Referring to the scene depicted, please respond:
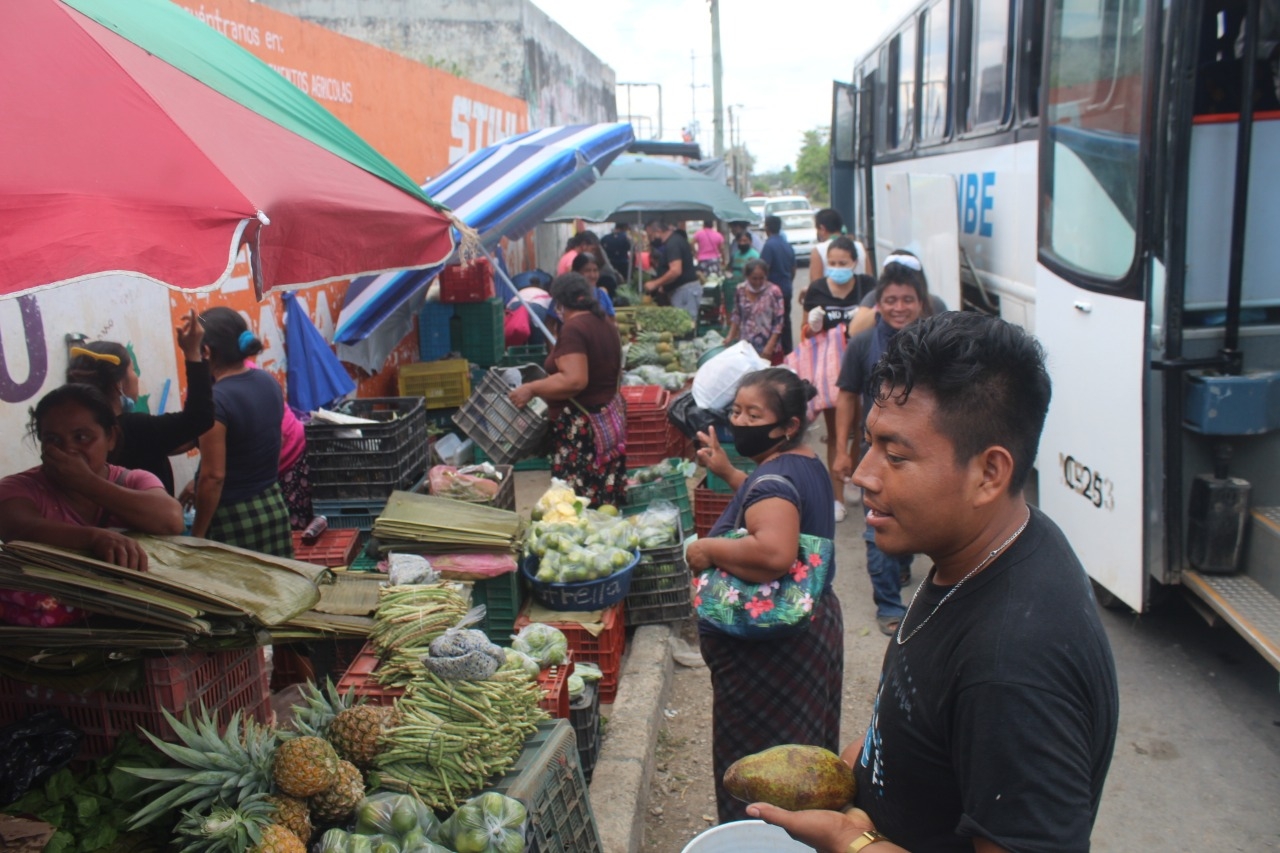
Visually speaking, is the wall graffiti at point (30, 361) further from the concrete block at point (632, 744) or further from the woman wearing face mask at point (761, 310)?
the woman wearing face mask at point (761, 310)

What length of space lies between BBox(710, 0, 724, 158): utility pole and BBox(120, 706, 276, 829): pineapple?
81.9 feet

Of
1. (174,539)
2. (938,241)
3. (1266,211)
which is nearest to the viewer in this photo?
(174,539)

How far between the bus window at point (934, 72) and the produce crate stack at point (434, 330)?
510 centimetres

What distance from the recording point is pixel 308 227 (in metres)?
2.85

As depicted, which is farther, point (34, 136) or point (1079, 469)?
point (1079, 469)

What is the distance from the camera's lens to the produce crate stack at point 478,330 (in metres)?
10.1

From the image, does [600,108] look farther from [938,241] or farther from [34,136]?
[34,136]

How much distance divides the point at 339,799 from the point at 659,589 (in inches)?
120

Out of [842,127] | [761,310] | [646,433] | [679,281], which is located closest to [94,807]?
[646,433]

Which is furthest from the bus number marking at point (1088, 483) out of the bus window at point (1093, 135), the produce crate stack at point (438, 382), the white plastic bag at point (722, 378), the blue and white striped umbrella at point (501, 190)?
the produce crate stack at point (438, 382)

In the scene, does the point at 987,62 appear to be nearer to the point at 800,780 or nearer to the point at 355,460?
the point at 355,460

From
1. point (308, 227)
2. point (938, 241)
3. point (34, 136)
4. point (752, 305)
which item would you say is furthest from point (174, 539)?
point (752, 305)

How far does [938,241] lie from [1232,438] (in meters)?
3.84

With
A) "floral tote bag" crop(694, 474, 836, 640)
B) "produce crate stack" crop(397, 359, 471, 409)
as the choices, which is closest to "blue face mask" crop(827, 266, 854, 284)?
"produce crate stack" crop(397, 359, 471, 409)
